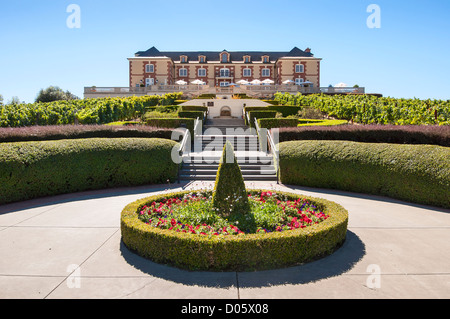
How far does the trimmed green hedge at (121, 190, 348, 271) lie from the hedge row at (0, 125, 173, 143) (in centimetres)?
792

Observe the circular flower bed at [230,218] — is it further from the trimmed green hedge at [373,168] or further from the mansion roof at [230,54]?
the mansion roof at [230,54]

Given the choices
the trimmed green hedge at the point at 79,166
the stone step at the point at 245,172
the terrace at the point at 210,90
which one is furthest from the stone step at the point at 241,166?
the terrace at the point at 210,90

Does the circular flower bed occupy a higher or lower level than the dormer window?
lower

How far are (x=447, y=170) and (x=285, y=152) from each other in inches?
194

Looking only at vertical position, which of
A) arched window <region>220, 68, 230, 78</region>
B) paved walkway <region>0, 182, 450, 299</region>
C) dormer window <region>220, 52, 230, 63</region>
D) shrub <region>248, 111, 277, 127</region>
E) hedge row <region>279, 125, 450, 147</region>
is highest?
dormer window <region>220, 52, 230, 63</region>

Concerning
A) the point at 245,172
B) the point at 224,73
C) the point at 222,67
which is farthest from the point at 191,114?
the point at 222,67

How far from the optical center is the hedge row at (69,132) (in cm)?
1147

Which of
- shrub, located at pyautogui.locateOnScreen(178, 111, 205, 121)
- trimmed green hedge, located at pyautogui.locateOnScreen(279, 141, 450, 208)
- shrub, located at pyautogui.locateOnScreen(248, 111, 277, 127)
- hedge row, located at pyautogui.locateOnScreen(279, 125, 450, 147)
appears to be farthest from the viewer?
shrub, located at pyautogui.locateOnScreen(178, 111, 205, 121)

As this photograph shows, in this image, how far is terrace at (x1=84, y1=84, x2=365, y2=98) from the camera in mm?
48062

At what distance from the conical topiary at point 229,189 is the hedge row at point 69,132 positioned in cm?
824

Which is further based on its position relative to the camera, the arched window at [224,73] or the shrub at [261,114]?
the arched window at [224,73]

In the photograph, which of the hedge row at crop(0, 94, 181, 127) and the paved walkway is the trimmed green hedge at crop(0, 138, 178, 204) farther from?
the hedge row at crop(0, 94, 181, 127)

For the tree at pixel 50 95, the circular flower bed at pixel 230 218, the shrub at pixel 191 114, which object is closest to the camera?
the circular flower bed at pixel 230 218

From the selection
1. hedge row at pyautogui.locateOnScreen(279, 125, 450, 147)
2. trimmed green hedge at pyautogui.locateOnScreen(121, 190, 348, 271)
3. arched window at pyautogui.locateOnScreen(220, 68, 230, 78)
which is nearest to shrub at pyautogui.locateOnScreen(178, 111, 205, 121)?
hedge row at pyautogui.locateOnScreen(279, 125, 450, 147)
